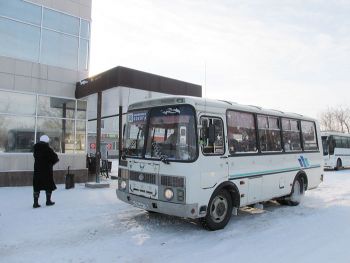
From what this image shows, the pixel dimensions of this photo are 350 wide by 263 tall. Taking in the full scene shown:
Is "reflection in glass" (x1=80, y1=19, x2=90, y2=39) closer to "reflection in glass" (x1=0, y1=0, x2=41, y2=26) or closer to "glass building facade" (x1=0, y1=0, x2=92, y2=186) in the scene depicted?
"glass building facade" (x1=0, y1=0, x2=92, y2=186)

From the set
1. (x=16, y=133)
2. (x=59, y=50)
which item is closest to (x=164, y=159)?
(x=16, y=133)

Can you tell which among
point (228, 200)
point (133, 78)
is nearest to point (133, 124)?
point (228, 200)

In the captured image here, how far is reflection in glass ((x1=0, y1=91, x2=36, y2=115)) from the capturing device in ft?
46.4

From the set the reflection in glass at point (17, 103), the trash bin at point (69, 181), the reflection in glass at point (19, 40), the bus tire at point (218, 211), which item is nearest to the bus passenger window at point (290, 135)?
the bus tire at point (218, 211)

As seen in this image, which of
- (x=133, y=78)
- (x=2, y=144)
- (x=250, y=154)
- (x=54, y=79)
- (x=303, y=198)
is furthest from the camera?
(x=54, y=79)

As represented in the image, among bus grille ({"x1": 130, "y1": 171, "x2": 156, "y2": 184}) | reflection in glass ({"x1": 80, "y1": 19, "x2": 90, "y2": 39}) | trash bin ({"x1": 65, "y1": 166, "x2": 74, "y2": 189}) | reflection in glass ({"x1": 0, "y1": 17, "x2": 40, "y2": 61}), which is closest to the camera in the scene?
bus grille ({"x1": 130, "y1": 171, "x2": 156, "y2": 184})

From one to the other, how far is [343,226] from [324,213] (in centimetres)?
142

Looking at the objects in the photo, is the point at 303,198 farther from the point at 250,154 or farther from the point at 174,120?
the point at 174,120

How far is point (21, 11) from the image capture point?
578 inches

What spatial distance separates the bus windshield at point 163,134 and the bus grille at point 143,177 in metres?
0.39

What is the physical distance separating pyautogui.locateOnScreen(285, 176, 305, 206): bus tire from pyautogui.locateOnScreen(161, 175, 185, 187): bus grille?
490cm

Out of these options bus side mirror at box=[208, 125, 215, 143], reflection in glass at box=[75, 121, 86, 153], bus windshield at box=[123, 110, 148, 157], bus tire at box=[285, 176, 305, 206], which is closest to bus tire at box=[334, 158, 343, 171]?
bus tire at box=[285, 176, 305, 206]

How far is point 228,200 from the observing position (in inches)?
301

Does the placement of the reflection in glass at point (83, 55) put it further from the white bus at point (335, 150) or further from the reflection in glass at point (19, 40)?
the white bus at point (335, 150)
